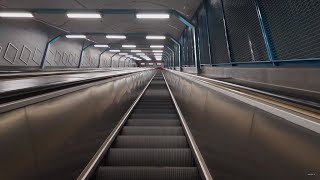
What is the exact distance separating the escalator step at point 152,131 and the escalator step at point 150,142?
0.48 metres

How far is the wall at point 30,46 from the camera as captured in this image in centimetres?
1061

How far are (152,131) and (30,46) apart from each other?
1106cm

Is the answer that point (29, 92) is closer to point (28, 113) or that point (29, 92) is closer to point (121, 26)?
point (28, 113)

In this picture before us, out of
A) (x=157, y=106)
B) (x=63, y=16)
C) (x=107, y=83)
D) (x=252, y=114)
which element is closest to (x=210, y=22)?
(x=157, y=106)

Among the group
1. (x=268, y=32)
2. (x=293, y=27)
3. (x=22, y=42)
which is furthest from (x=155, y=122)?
(x=22, y=42)

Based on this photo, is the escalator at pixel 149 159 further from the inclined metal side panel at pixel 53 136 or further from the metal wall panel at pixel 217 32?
the metal wall panel at pixel 217 32

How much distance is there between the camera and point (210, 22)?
860cm

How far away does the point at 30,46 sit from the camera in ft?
41.3

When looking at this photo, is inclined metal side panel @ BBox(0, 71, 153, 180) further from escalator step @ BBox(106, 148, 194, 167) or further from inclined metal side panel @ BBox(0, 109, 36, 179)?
escalator step @ BBox(106, 148, 194, 167)

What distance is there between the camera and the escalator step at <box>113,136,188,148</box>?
3.44 metres

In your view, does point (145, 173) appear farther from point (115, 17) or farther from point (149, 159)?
point (115, 17)

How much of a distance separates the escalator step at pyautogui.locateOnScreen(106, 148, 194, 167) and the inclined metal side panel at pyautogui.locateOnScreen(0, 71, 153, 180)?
27cm

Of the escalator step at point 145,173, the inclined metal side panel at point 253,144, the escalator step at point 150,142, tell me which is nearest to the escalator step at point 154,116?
the escalator step at point 150,142

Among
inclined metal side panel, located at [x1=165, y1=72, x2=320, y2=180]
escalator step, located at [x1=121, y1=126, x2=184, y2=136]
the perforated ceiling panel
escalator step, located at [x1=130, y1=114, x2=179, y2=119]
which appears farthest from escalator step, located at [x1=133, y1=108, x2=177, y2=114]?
inclined metal side panel, located at [x1=165, y1=72, x2=320, y2=180]
